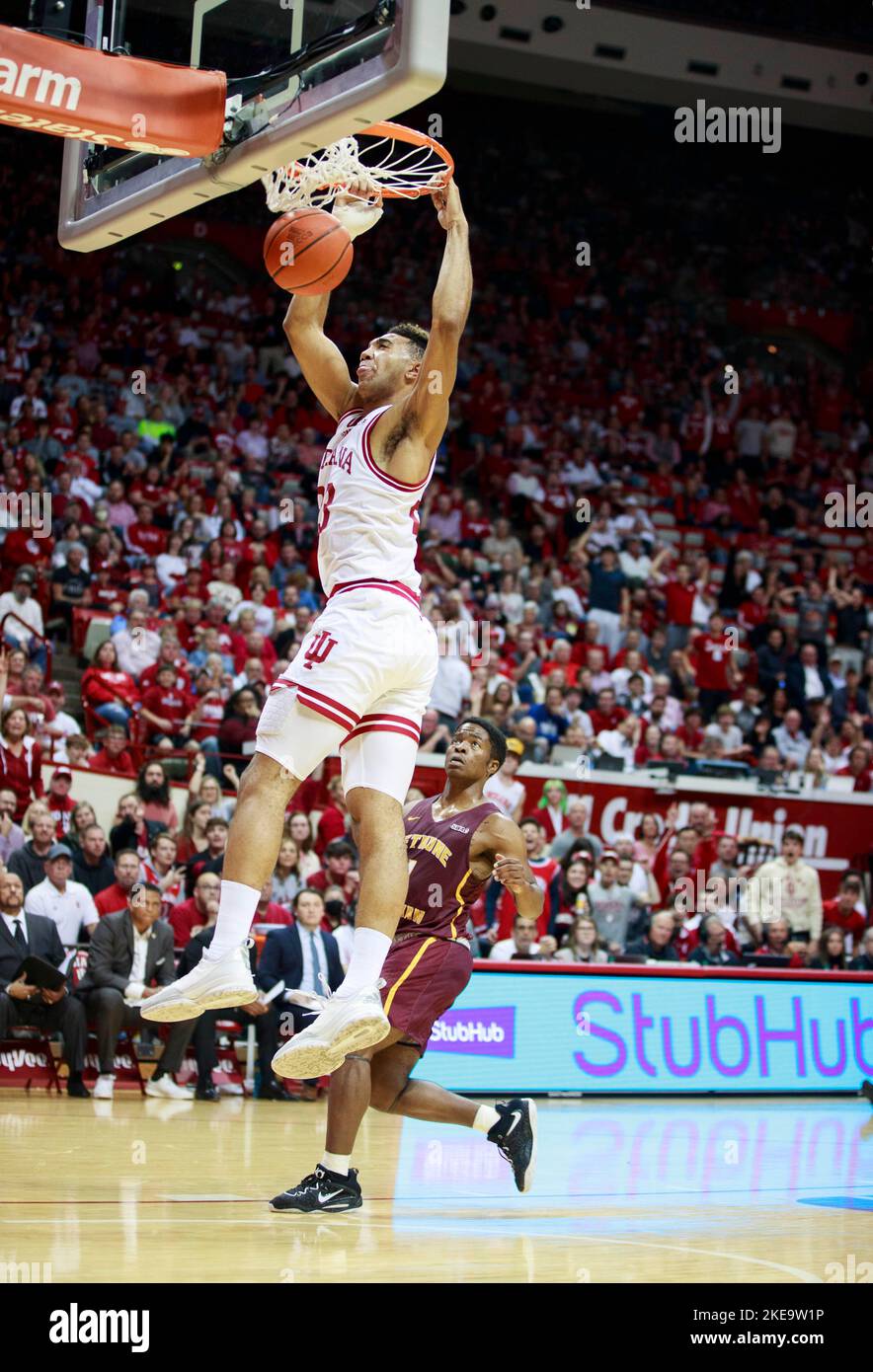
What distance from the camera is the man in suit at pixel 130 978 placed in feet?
39.0

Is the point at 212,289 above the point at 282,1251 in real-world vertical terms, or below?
above

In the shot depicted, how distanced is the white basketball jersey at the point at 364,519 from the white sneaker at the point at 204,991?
4.88 feet

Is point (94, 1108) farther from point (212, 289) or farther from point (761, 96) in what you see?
point (761, 96)

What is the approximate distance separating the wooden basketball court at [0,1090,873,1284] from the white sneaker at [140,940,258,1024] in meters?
0.79

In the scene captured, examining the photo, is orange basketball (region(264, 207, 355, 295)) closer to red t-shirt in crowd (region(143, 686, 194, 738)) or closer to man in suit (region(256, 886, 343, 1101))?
man in suit (region(256, 886, 343, 1101))

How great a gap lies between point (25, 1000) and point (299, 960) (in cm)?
203

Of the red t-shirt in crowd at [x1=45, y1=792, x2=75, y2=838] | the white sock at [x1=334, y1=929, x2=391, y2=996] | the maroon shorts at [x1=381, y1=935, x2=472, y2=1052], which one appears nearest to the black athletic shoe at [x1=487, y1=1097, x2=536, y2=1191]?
the maroon shorts at [x1=381, y1=935, x2=472, y2=1052]

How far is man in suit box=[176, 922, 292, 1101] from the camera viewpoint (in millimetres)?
12086

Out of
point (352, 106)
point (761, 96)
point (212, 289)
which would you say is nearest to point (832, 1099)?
point (352, 106)

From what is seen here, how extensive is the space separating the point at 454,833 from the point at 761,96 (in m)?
22.1

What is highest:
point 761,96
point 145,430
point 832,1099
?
point 761,96

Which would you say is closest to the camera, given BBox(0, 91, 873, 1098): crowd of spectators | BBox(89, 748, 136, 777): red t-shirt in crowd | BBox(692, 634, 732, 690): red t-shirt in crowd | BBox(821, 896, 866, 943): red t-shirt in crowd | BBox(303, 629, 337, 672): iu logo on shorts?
BBox(303, 629, 337, 672): iu logo on shorts

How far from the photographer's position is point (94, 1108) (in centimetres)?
1098
